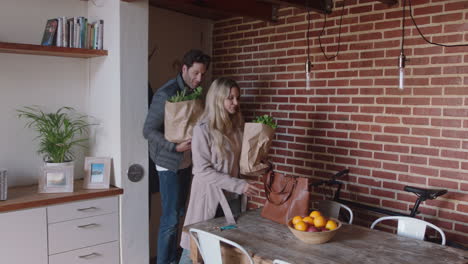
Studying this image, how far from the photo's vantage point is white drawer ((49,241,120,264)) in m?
2.52

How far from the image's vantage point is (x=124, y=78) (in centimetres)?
273

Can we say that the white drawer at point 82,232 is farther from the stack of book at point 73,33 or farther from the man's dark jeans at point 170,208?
the stack of book at point 73,33

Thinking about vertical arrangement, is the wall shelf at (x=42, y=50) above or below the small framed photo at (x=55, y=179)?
above

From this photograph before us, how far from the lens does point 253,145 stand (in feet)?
7.50

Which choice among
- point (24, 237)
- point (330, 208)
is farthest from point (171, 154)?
point (330, 208)

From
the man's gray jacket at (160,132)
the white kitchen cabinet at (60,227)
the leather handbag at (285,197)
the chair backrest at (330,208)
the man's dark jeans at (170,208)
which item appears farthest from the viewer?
the man's dark jeans at (170,208)

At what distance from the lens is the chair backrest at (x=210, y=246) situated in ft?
5.99

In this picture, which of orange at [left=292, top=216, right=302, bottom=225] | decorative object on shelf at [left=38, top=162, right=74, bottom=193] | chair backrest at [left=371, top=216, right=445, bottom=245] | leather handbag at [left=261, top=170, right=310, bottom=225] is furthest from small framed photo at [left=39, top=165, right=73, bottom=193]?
chair backrest at [left=371, top=216, right=445, bottom=245]

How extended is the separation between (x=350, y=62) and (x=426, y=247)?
1.38 meters

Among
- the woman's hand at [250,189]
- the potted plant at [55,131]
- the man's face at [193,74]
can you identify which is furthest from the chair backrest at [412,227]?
the potted plant at [55,131]

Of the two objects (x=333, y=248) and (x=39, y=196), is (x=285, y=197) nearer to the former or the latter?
(x=333, y=248)

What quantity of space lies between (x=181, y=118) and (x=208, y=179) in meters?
0.48

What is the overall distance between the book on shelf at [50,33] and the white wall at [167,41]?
91 cm

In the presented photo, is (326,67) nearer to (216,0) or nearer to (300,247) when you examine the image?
(216,0)
